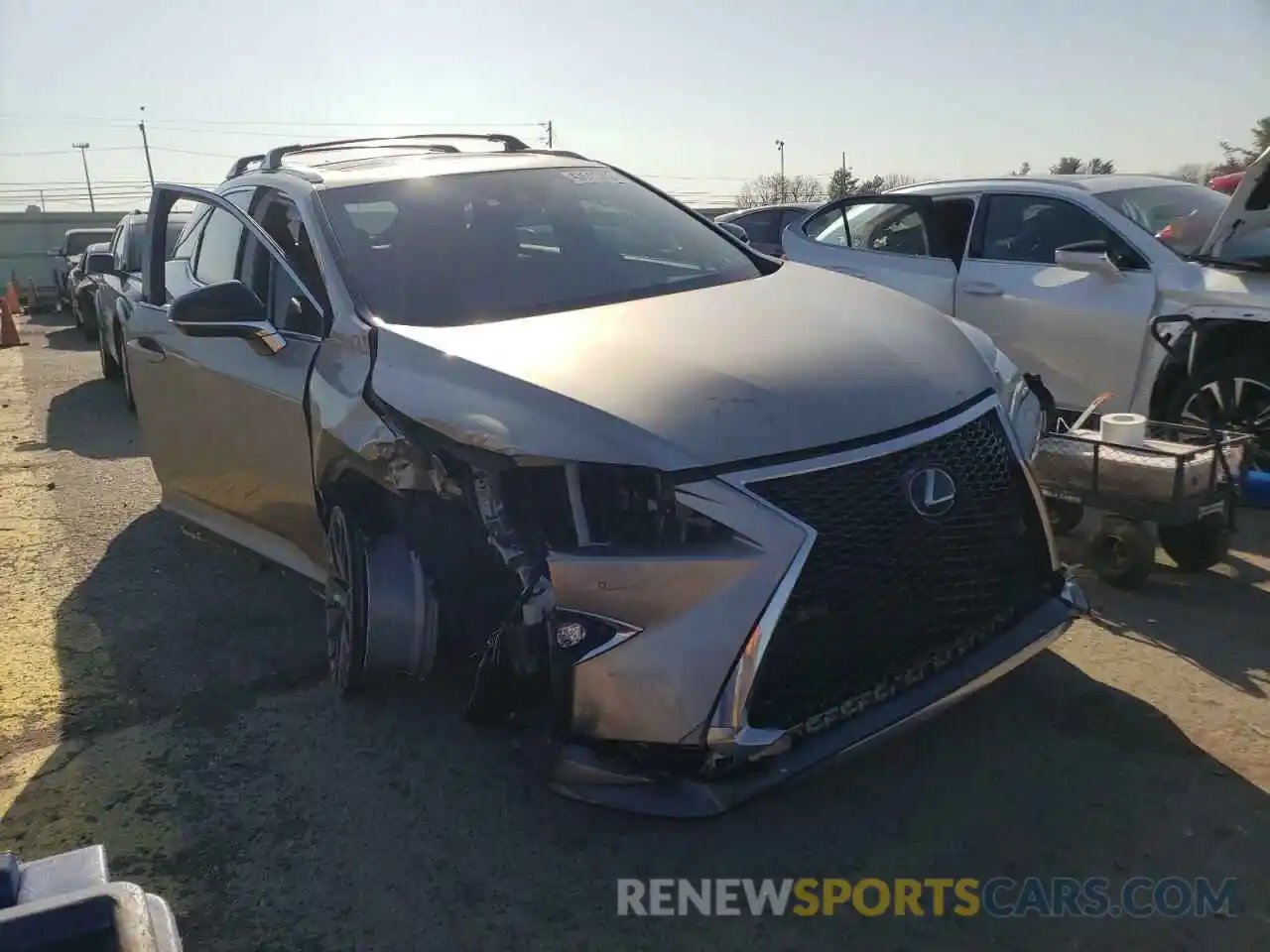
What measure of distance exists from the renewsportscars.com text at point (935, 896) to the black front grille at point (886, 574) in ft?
1.40

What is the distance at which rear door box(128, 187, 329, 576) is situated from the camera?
384 centimetres

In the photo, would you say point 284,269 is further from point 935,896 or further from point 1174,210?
point 1174,210

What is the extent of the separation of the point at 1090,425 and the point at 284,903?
4.72 metres

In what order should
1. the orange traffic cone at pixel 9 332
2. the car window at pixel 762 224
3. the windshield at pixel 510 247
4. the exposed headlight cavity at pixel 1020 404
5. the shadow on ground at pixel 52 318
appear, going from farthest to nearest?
the shadow on ground at pixel 52 318 < the orange traffic cone at pixel 9 332 < the car window at pixel 762 224 < the windshield at pixel 510 247 < the exposed headlight cavity at pixel 1020 404

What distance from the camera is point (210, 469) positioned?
15.1 ft

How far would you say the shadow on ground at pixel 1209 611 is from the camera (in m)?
3.78

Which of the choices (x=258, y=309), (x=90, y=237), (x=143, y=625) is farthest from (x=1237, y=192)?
(x=90, y=237)

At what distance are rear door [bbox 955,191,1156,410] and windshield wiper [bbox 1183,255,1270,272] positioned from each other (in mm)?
212

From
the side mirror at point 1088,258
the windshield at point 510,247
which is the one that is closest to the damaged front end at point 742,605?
the windshield at point 510,247

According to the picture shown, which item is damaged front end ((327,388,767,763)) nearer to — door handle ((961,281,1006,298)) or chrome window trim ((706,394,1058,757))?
chrome window trim ((706,394,1058,757))

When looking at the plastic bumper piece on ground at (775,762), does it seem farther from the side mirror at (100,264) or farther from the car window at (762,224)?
the car window at (762,224)

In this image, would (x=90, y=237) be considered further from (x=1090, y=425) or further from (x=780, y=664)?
(x=780, y=664)

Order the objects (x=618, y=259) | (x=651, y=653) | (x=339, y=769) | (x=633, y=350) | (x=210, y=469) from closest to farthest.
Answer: (x=651, y=653) < (x=633, y=350) < (x=339, y=769) < (x=618, y=259) < (x=210, y=469)

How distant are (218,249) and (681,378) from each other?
8.97 feet
